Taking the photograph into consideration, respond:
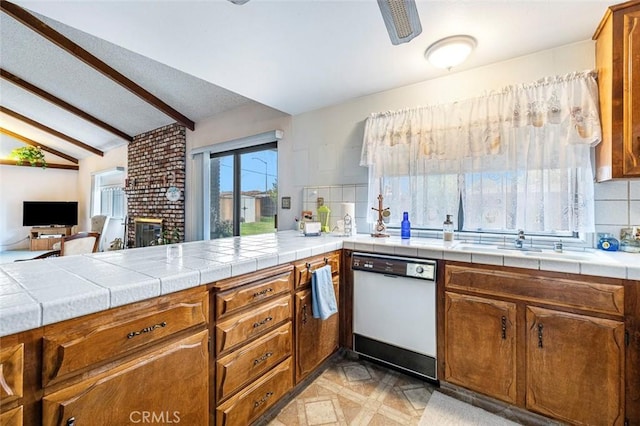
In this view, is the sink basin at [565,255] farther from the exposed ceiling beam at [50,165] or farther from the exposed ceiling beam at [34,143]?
the exposed ceiling beam at [50,165]

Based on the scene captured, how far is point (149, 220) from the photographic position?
15.1 ft

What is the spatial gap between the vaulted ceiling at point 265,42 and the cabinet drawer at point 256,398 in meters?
1.98

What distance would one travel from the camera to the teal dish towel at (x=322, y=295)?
1687 mm

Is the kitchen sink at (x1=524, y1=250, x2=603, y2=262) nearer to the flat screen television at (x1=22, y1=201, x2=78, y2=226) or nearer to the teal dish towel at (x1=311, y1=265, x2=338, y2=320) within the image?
the teal dish towel at (x1=311, y1=265, x2=338, y2=320)

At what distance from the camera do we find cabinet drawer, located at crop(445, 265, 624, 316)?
125 centimetres

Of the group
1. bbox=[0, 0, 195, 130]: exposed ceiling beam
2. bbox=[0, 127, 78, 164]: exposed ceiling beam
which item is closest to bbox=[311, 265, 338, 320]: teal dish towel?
bbox=[0, 0, 195, 130]: exposed ceiling beam

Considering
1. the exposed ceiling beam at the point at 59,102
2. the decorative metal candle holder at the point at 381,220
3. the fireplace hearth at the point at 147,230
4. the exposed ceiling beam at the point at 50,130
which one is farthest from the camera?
the exposed ceiling beam at the point at 50,130

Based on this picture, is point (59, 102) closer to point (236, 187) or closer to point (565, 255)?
point (236, 187)

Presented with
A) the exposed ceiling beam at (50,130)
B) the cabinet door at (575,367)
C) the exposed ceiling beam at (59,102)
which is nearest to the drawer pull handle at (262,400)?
the cabinet door at (575,367)

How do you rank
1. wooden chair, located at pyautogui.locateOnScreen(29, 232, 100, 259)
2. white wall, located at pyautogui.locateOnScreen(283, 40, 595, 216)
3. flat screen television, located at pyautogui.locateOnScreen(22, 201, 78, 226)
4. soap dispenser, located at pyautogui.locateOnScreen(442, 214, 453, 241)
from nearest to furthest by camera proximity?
1. white wall, located at pyautogui.locateOnScreen(283, 40, 595, 216)
2. soap dispenser, located at pyautogui.locateOnScreen(442, 214, 453, 241)
3. wooden chair, located at pyautogui.locateOnScreen(29, 232, 100, 259)
4. flat screen television, located at pyautogui.locateOnScreen(22, 201, 78, 226)

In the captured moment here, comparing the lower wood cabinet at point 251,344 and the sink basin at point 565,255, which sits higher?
the sink basin at point 565,255

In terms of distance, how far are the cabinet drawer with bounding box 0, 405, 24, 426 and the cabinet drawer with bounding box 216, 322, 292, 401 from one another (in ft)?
1.94

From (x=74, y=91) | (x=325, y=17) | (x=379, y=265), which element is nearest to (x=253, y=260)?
(x=379, y=265)

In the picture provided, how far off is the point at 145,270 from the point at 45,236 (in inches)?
306
